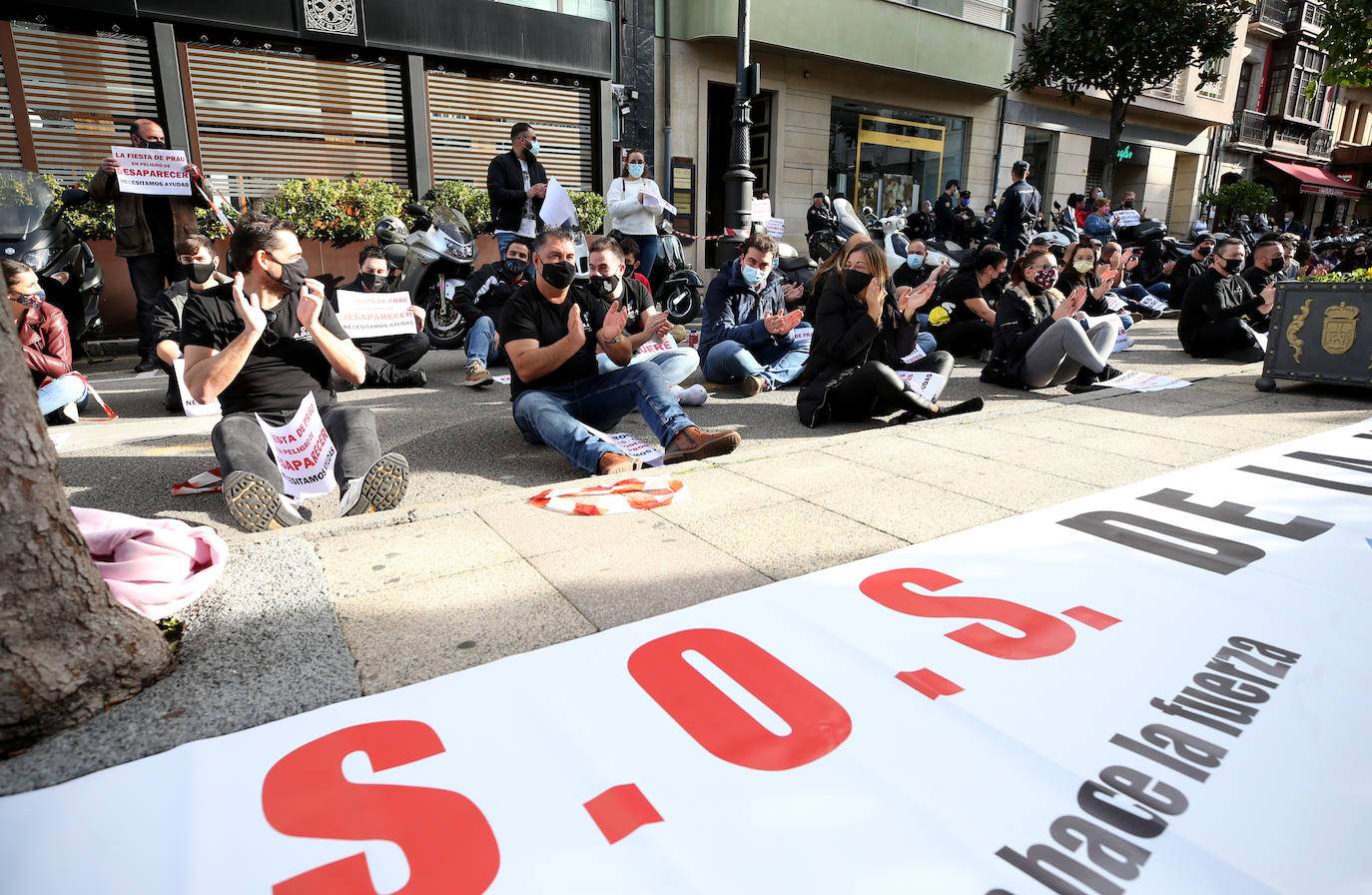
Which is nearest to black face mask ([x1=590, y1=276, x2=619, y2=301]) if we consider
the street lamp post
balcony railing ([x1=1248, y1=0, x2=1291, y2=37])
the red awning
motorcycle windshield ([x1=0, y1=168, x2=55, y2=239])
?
motorcycle windshield ([x1=0, y1=168, x2=55, y2=239])

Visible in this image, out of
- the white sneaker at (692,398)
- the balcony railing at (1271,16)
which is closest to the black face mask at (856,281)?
the white sneaker at (692,398)

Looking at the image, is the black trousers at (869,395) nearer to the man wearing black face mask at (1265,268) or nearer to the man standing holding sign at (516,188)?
the man standing holding sign at (516,188)

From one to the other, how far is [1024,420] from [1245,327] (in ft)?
13.7

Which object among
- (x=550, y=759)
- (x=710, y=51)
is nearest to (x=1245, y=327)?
(x=550, y=759)

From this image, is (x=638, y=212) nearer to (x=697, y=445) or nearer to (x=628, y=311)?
(x=628, y=311)

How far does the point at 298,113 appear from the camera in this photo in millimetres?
10680

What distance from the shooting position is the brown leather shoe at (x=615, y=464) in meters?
3.81

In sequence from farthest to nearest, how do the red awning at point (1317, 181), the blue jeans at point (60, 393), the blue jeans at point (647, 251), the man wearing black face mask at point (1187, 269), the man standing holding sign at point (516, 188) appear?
the red awning at point (1317, 181) → the man wearing black face mask at point (1187, 269) → the blue jeans at point (647, 251) → the man standing holding sign at point (516, 188) → the blue jeans at point (60, 393)

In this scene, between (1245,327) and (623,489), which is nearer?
(623,489)

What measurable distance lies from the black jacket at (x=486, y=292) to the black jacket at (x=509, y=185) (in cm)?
90

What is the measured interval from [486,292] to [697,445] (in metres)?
4.23

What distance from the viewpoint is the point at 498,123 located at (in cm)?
1229

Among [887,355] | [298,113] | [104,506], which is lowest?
[104,506]

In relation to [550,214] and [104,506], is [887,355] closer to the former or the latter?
[550,214]
